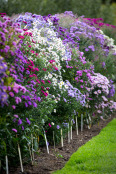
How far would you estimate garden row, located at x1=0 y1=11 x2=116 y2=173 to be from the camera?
389cm

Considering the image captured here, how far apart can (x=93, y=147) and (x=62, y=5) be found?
1987 cm

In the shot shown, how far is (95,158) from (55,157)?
30.0 inches

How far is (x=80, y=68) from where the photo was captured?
6812mm

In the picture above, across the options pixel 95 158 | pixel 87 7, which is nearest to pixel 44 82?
pixel 95 158

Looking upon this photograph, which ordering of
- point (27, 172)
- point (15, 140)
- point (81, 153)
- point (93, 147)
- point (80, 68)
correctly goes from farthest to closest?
1. point (80, 68)
2. point (93, 147)
3. point (81, 153)
4. point (27, 172)
5. point (15, 140)

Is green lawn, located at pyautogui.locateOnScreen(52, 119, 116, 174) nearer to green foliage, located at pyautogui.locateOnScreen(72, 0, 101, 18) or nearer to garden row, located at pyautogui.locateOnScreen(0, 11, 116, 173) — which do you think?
garden row, located at pyautogui.locateOnScreen(0, 11, 116, 173)

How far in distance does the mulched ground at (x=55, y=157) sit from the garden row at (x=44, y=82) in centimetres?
20

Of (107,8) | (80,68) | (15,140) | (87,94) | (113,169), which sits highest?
(107,8)

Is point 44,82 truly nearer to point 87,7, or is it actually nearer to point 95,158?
point 95,158

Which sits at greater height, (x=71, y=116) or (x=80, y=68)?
(x=80, y=68)

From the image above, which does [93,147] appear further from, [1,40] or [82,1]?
[82,1]

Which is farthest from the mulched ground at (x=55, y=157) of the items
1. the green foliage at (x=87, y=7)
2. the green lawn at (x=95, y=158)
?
the green foliage at (x=87, y=7)

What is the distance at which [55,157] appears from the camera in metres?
5.26

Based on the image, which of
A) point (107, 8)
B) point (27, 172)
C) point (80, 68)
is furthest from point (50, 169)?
point (107, 8)
